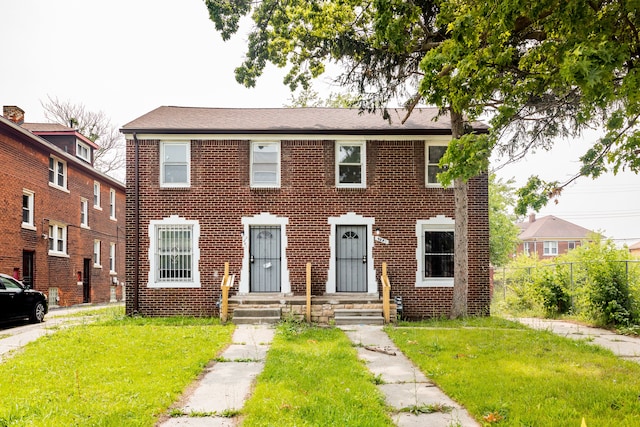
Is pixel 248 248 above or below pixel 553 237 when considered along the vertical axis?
below

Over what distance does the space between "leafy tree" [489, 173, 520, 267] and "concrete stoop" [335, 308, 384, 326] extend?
2756 cm

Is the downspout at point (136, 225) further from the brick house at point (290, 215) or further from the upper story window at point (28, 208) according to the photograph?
the upper story window at point (28, 208)

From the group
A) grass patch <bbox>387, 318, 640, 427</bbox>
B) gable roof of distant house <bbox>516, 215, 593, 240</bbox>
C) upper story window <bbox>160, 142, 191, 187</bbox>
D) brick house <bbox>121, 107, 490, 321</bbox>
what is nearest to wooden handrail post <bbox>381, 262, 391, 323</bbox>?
brick house <bbox>121, 107, 490, 321</bbox>

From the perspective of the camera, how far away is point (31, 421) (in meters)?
4.91

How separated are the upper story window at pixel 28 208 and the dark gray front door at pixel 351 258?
13132mm

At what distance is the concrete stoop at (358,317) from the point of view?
517 inches

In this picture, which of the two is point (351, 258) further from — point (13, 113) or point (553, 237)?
point (553, 237)

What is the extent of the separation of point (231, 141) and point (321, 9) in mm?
4588

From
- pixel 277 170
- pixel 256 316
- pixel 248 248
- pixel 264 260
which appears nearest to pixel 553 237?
pixel 277 170

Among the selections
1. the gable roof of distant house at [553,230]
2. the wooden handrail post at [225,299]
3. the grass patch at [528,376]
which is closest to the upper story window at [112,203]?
the wooden handrail post at [225,299]

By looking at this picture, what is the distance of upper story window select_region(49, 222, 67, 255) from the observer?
72.5ft

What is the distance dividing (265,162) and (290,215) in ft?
5.92

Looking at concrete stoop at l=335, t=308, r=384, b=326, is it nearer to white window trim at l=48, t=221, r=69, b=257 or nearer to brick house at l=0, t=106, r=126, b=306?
brick house at l=0, t=106, r=126, b=306

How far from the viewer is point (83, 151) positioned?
86.7 ft
